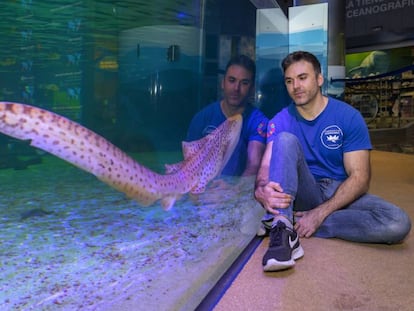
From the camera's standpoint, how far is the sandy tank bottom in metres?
0.94

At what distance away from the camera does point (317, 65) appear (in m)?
2.21

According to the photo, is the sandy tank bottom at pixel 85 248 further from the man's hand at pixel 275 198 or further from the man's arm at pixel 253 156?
the man's arm at pixel 253 156

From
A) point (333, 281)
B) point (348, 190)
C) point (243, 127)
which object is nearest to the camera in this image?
point (333, 281)

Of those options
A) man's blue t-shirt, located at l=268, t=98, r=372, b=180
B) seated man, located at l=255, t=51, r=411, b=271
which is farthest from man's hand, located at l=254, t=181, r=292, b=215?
man's blue t-shirt, located at l=268, t=98, r=372, b=180

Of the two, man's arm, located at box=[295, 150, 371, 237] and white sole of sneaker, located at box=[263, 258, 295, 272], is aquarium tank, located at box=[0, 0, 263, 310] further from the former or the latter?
man's arm, located at box=[295, 150, 371, 237]

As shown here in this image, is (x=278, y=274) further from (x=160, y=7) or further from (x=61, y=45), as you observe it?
(x=61, y=45)

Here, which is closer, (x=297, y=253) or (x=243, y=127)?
(x=297, y=253)

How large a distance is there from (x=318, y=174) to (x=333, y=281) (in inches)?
28.6

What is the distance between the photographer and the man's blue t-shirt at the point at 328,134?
6.77 ft

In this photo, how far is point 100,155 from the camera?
92 centimetres

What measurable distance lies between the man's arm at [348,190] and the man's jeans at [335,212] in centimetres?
6

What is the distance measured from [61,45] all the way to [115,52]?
13 centimetres

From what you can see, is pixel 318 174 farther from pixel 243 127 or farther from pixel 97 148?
pixel 97 148

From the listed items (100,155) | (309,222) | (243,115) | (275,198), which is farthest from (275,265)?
(100,155)
